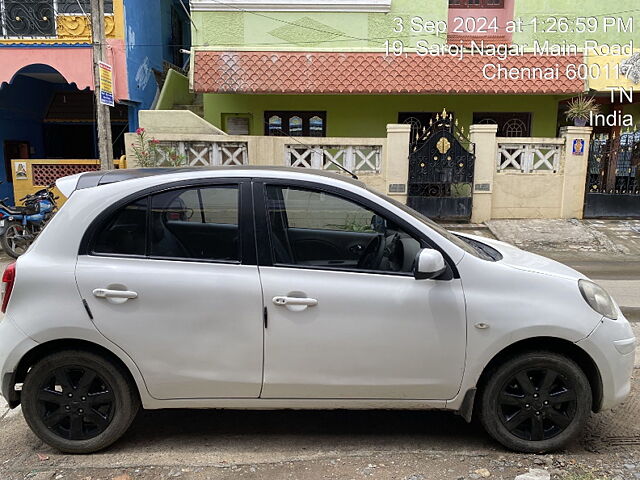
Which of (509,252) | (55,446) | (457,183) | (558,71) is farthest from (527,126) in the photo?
(55,446)

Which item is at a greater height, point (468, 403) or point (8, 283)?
point (8, 283)

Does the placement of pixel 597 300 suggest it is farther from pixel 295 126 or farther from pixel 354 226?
pixel 295 126

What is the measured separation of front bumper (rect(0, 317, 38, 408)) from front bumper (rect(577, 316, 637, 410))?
10.6ft

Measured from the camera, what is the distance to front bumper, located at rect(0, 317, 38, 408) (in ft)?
9.66

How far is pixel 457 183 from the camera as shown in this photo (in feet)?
37.0

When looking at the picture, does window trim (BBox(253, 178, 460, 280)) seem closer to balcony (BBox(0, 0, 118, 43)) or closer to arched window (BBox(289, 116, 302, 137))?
balcony (BBox(0, 0, 118, 43))

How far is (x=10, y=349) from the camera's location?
296 cm

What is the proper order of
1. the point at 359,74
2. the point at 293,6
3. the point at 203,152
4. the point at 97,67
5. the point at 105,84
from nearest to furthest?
the point at 97,67 → the point at 105,84 → the point at 203,152 → the point at 359,74 → the point at 293,6

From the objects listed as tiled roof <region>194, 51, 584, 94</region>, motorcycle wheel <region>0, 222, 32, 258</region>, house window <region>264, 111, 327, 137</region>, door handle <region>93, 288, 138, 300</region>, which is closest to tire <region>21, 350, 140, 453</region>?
door handle <region>93, 288, 138, 300</region>

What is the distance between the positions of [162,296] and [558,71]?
12487 mm

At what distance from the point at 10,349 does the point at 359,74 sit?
10.8 meters

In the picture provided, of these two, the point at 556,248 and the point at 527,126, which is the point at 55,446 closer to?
the point at 556,248

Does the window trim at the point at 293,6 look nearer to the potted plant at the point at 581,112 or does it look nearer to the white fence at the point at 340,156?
the white fence at the point at 340,156

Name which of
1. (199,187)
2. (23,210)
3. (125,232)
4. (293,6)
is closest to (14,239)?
(23,210)
